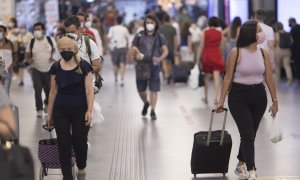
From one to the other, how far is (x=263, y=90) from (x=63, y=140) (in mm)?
2254

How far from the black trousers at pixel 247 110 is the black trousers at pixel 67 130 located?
1.65 m

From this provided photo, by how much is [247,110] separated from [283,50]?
13551 millimetres

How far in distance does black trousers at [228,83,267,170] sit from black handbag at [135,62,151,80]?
5879mm

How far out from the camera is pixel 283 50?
Result: 2259 centimetres

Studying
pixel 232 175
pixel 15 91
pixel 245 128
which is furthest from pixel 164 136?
pixel 15 91

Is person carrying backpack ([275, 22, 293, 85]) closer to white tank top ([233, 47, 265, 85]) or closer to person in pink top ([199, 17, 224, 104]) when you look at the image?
person in pink top ([199, 17, 224, 104])

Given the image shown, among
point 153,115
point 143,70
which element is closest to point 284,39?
point 153,115

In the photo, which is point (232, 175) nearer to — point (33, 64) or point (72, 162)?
point (72, 162)

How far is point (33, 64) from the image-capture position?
1592 centimetres

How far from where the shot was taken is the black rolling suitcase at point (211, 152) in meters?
9.58

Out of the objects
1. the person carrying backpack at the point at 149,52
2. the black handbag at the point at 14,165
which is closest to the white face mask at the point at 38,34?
the person carrying backpack at the point at 149,52

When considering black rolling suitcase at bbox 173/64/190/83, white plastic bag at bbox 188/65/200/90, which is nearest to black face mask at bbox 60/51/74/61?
white plastic bag at bbox 188/65/200/90

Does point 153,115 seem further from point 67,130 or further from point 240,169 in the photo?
point 67,130

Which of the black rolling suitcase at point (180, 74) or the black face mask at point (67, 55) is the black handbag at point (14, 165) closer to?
the black face mask at point (67, 55)
